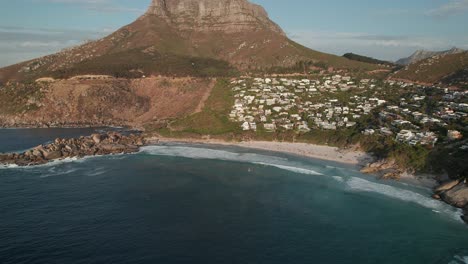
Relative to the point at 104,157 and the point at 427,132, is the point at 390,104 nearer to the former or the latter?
the point at 427,132

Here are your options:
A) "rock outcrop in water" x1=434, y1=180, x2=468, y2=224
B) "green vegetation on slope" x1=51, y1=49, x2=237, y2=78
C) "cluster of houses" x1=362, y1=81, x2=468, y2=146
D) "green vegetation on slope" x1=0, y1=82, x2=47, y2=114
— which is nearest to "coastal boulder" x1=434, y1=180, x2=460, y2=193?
"rock outcrop in water" x1=434, y1=180, x2=468, y2=224

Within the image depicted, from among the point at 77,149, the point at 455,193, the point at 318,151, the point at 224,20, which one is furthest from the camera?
the point at 224,20

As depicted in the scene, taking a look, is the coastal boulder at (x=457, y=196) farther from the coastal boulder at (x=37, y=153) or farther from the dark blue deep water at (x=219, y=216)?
the coastal boulder at (x=37, y=153)

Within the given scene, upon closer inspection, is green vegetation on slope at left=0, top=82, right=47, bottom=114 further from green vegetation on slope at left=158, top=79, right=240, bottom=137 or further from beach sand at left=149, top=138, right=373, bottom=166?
beach sand at left=149, top=138, right=373, bottom=166

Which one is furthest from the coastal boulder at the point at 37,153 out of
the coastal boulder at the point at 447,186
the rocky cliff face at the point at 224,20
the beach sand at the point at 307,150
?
the rocky cliff face at the point at 224,20

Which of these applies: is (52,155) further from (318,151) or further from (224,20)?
(224,20)

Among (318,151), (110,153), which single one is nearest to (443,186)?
(318,151)

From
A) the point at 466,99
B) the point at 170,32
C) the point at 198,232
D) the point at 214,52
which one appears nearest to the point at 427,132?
the point at 466,99

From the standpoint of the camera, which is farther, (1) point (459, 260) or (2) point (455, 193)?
(2) point (455, 193)
